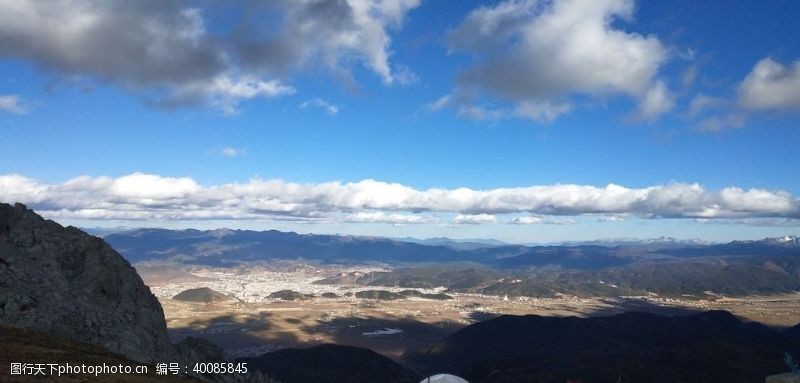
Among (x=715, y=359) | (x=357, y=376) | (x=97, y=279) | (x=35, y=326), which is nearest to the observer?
(x=35, y=326)

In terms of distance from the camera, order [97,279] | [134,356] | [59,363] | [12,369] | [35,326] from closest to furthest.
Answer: [12,369], [59,363], [35,326], [134,356], [97,279]

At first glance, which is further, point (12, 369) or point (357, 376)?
point (357, 376)

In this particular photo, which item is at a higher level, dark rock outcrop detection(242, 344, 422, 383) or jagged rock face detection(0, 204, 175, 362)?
jagged rock face detection(0, 204, 175, 362)

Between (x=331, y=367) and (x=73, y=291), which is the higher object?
(x=73, y=291)

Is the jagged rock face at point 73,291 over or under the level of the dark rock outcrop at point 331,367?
over

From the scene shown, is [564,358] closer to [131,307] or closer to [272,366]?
[272,366]

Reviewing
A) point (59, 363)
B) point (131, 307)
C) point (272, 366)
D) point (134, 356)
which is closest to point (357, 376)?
point (272, 366)

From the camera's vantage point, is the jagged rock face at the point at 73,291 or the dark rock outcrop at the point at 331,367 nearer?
the jagged rock face at the point at 73,291

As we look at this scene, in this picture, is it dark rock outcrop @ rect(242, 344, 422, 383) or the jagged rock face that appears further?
dark rock outcrop @ rect(242, 344, 422, 383)
